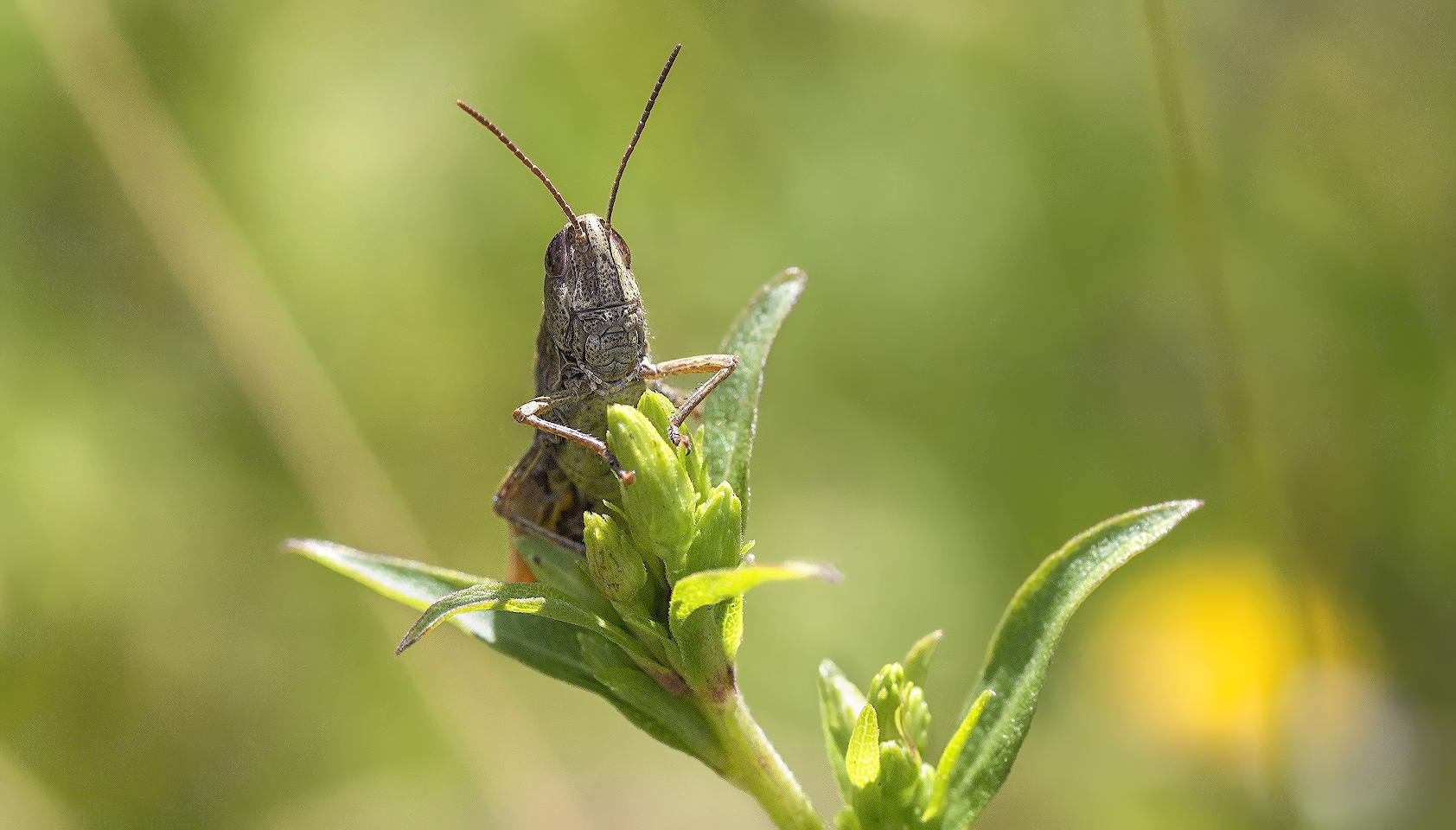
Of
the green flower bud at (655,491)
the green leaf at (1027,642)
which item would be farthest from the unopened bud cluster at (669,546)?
the green leaf at (1027,642)

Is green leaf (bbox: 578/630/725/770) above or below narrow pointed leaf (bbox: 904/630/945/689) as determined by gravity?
above

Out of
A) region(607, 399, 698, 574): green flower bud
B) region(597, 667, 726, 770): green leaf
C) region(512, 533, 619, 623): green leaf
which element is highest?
region(607, 399, 698, 574): green flower bud

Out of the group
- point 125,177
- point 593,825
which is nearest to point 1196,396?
point 593,825

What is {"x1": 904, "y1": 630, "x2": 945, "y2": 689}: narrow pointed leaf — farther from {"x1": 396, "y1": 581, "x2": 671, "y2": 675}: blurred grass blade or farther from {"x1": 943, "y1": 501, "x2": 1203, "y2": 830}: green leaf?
{"x1": 396, "y1": 581, "x2": 671, "y2": 675}: blurred grass blade

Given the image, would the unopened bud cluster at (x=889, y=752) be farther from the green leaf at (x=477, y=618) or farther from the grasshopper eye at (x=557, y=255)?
the grasshopper eye at (x=557, y=255)

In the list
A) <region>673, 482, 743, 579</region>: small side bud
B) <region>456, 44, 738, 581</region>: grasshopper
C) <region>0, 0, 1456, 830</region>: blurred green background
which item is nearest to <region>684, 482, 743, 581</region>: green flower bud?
<region>673, 482, 743, 579</region>: small side bud

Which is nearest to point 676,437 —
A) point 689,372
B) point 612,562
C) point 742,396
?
point 742,396
